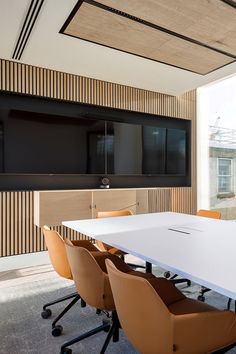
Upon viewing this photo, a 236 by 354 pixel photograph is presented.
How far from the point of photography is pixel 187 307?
5.12 ft

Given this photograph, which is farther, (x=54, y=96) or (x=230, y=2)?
(x=54, y=96)

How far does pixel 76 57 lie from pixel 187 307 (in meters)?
3.22

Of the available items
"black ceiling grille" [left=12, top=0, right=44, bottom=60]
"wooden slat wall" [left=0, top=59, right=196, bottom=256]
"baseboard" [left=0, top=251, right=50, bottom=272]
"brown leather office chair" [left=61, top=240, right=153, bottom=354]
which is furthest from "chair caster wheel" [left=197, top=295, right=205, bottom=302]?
"black ceiling grille" [left=12, top=0, right=44, bottom=60]

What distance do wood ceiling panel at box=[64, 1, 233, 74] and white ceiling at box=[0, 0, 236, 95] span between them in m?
0.14

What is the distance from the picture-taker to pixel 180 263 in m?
1.36

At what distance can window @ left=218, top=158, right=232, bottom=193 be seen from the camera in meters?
5.74

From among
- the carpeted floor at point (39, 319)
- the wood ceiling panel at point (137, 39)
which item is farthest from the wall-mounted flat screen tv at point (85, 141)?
the carpeted floor at point (39, 319)

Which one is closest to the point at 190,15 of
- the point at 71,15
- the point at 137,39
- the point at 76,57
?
the point at 137,39

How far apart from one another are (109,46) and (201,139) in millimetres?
3175

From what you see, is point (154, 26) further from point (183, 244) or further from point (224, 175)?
point (224, 175)

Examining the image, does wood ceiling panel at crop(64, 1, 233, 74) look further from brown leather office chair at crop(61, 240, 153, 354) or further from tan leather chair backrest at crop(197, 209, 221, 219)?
brown leather office chair at crop(61, 240, 153, 354)

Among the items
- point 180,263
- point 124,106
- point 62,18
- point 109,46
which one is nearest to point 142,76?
point 124,106

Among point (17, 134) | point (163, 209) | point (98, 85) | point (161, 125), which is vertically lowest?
point (163, 209)

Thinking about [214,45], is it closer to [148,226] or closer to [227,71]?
[227,71]
